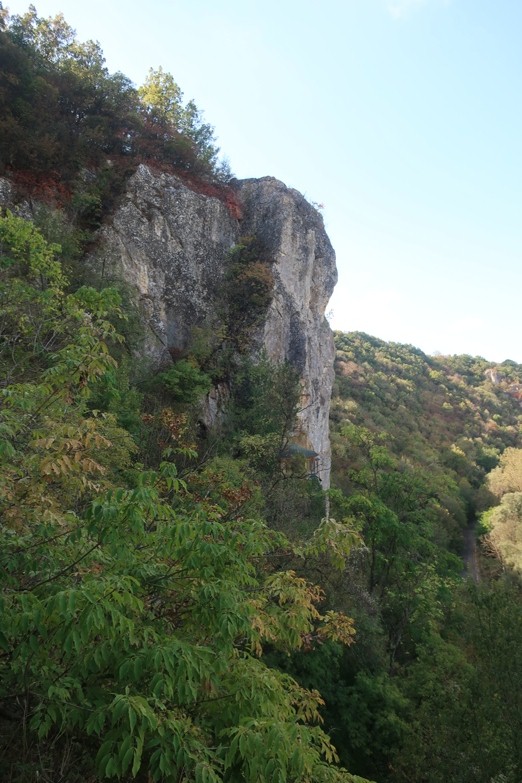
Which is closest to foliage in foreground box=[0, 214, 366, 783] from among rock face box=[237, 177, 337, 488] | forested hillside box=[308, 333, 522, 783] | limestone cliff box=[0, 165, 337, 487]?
forested hillside box=[308, 333, 522, 783]

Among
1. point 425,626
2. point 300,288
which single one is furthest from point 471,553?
point 300,288

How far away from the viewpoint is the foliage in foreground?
2.87 m

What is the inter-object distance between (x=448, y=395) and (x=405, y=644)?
5438cm

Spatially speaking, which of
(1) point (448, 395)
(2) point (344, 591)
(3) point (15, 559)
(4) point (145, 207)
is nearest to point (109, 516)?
(3) point (15, 559)

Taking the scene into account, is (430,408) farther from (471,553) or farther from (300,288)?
(300,288)

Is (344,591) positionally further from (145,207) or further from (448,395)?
(448,395)

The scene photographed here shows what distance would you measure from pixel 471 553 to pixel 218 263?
29344 mm

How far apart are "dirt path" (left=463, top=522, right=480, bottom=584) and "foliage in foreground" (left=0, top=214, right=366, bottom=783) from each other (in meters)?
31.7

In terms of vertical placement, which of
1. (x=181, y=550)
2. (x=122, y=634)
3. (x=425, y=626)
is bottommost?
(x=425, y=626)

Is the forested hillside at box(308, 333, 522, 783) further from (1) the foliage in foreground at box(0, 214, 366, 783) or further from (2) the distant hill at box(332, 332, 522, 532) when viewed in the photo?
(1) the foliage in foreground at box(0, 214, 366, 783)

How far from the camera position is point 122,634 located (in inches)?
119

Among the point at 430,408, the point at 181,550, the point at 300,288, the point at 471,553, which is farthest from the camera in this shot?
the point at 430,408

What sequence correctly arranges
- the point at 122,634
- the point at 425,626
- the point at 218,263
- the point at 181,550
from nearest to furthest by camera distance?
1. the point at 122,634
2. the point at 181,550
3. the point at 425,626
4. the point at 218,263

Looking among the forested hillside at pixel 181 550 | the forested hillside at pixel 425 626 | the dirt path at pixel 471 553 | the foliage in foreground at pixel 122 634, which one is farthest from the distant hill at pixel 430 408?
the foliage in foreground at pixel 122 634
